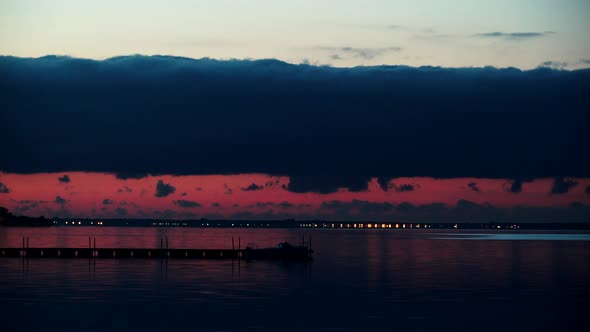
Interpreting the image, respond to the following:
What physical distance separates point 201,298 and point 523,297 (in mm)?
28227

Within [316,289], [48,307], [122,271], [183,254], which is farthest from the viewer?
[183,254]

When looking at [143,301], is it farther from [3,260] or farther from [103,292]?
[3,260]

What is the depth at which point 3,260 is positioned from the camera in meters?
128

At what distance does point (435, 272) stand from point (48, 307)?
56.9m

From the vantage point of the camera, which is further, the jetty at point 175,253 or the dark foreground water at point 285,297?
the jetty at point 175,253

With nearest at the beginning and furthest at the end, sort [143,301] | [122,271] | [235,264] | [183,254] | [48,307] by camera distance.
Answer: [48,307] < [143,301] < [122,271] < [235,264] < [183,254]

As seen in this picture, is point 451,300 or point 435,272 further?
point 435,272

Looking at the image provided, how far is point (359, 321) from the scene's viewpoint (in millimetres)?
62125

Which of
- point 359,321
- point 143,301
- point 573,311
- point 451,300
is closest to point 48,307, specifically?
point 143,301

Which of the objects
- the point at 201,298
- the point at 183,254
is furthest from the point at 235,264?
the point at 201,298

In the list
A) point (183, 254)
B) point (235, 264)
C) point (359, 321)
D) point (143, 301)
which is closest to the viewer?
point (359, 321)

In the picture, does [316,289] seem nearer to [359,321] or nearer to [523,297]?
[523,297]

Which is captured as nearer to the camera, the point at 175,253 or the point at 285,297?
the point at 285,297

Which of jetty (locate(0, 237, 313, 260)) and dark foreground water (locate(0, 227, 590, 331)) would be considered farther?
jetty (locate(0, 237, 313, 260))
